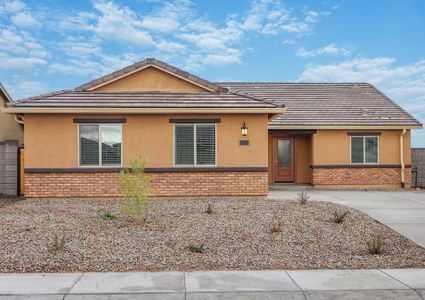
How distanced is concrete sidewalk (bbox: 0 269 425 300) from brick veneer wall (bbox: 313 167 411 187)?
1177 cm

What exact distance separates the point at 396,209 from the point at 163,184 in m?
7.36

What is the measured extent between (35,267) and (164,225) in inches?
126

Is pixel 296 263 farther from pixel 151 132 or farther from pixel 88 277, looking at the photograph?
pixel 151 132

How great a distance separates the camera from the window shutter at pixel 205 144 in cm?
1328

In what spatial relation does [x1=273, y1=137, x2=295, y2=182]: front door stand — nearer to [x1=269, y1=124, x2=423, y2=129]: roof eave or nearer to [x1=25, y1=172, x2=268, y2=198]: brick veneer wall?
[x1=269, y1=124, x2=423, y2=129]: roof eave

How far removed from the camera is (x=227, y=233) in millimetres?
8281

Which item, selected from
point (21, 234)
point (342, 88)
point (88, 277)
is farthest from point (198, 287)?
point (342, 88)

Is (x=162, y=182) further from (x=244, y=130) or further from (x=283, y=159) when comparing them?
(x=283, y=159)

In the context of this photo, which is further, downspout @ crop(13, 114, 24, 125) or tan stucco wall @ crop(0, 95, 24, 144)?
tan stucco wall @ crop(0, 95, 24, 144)

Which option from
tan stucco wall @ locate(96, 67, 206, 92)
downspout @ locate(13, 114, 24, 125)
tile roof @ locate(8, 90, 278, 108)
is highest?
tan stucco wall @ locate(96, 67, 206, 92)

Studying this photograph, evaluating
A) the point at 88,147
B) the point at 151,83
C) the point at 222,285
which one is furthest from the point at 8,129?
the point at 222,285

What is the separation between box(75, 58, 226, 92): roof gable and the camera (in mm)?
13914

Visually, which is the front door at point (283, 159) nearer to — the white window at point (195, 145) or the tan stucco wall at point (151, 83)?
the tan stucco wall at point (151, 83)

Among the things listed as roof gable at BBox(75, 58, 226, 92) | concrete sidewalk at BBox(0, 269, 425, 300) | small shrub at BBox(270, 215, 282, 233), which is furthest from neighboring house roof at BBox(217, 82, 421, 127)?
concrete sidewalk at BBox(0, 269, 425, 300)
